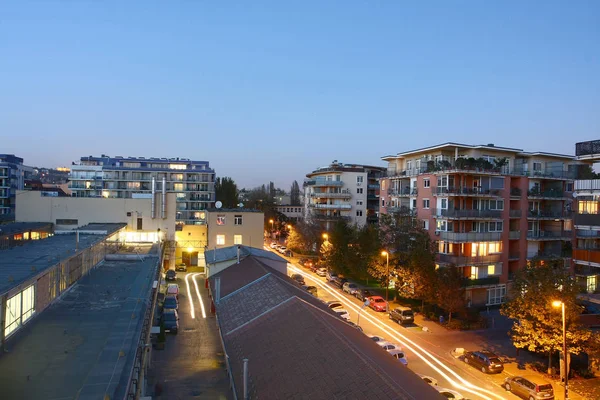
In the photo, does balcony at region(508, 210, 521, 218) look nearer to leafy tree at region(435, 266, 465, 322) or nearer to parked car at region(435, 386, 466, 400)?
leafy tree at region(435, 266, 465, 322)

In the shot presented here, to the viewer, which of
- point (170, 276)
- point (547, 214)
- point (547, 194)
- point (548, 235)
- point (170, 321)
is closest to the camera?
point (170, 321)

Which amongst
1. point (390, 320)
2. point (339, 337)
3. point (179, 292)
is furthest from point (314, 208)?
point (339, 337)

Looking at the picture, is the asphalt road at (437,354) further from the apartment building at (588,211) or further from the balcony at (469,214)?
the balcony at (469,214)

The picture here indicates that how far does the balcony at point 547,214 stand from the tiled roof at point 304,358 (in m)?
27.8

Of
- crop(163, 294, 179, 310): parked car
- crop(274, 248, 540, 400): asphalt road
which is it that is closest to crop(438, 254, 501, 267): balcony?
crop(274, 248, 540, 400): asphalt road

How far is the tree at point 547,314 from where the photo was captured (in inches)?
805

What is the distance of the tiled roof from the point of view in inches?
419

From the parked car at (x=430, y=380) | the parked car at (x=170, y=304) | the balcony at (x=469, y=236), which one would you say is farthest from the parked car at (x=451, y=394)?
the parked car at (x=170, y=304)

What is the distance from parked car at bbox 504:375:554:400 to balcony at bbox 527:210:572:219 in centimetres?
2234

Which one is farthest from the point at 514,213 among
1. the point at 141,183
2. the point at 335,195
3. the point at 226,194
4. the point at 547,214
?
the point at 226,194

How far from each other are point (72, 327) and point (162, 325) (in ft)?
44.0

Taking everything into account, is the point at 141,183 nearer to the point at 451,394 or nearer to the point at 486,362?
the point at 486,362

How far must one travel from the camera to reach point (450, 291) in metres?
28.7

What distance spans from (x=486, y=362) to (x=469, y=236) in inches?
585
